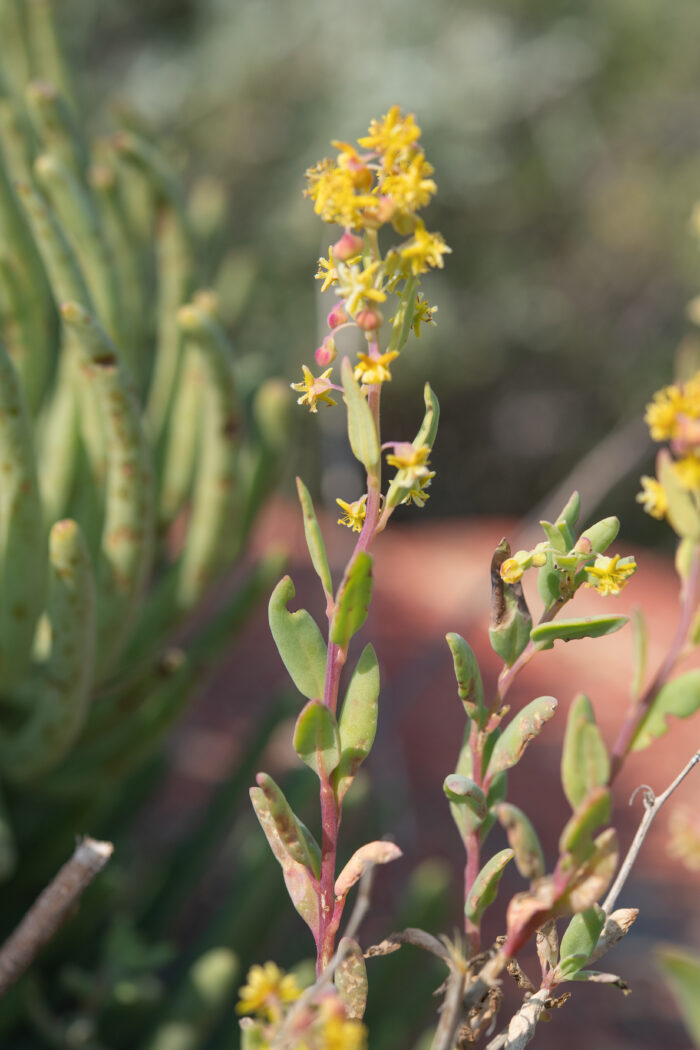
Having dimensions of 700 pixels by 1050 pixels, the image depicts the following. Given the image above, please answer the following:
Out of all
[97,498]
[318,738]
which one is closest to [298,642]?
[318,738]

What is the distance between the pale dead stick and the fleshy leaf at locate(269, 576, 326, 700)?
0.72 feet

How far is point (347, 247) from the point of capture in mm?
374

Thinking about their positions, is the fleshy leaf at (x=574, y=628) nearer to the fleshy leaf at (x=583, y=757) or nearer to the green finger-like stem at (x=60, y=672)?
the fleshy leaf at (x=583, y=757)

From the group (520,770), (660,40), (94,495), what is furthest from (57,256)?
(660,40)

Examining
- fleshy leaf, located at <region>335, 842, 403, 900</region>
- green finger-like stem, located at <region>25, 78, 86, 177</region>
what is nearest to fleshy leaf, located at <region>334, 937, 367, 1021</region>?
fleshy leaf, located at <region>335, 842, 403, 900</region>

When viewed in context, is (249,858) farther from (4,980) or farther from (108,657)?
(4,980)

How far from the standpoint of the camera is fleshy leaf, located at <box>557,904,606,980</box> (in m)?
0.39

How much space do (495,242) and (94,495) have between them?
6024 mm

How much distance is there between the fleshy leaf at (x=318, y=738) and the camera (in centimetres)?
40

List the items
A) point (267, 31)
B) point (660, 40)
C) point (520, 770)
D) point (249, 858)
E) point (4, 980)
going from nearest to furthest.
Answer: point (4, 980)
point (249, 858)
point (520, 770)
point (267, 31)
point (660, 40)

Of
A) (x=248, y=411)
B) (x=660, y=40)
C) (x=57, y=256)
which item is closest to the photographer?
(x=57, y=256)

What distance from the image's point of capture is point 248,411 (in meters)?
1.40

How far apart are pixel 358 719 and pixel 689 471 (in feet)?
0.60

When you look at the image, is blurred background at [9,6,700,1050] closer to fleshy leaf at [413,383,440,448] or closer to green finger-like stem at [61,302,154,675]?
green finger-like stem at [61,302,154,675]
